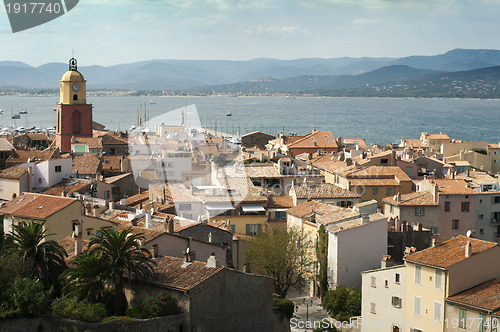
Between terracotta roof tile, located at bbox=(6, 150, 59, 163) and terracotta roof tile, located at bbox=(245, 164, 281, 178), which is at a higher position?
terracotta roof tile, located at bbox=(6, 150, 59, 163)

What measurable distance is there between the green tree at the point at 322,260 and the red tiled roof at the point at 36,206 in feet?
26.0

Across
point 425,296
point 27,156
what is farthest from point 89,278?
point 27,156

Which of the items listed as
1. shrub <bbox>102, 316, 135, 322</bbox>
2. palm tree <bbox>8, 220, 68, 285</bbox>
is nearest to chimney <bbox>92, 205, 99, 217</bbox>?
palm tree <bbox>8, 220, 68, 285</bbox>

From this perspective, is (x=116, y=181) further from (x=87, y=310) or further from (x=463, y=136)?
(x=463, y=136)

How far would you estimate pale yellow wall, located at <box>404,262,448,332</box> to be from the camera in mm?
19734

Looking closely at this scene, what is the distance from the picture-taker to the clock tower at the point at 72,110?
1983 inches

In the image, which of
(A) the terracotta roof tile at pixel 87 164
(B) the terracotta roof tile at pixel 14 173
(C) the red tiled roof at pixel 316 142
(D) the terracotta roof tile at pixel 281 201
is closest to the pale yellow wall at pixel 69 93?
(A) the terracotta roof tile at pixel 87 164

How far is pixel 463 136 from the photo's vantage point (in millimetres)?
115688

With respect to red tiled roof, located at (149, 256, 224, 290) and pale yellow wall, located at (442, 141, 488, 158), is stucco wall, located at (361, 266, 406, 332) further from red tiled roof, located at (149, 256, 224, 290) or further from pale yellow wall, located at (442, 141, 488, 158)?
pale yellow wall, located at (442, 141, 488, 158)

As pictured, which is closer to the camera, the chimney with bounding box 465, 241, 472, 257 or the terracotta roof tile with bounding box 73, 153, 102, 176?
the chimney with bounding box 465, 241, 472, 257

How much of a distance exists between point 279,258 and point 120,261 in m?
9.29

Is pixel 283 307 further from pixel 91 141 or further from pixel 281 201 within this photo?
pixel 91 141

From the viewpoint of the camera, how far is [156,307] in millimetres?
15969

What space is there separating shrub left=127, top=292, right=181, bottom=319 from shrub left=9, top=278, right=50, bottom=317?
6.39ft
